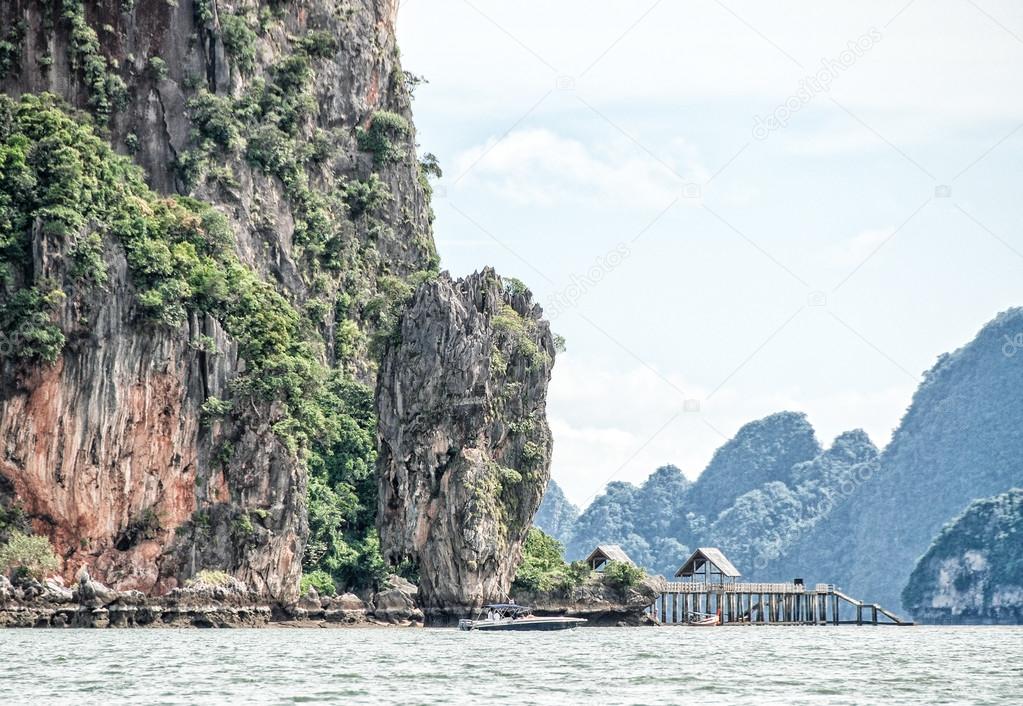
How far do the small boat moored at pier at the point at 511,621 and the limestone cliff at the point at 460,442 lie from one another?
2990 mm

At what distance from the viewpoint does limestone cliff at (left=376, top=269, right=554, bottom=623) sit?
7762 centimetres

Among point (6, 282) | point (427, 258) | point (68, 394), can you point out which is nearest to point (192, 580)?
point (68, 394)

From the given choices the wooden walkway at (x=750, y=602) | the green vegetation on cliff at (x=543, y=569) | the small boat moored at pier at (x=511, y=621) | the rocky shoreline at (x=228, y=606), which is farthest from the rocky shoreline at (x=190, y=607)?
the wooden walkway at (x=750, y=602)

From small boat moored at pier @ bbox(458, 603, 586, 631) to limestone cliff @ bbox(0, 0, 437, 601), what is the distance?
28.9 feet

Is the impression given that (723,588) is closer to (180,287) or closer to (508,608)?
(508,608)

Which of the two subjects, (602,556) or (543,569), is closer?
(543,569)

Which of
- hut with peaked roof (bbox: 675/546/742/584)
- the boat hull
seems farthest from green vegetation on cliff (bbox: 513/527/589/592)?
hut with peaked roof (bbox: 675/546/742/584)

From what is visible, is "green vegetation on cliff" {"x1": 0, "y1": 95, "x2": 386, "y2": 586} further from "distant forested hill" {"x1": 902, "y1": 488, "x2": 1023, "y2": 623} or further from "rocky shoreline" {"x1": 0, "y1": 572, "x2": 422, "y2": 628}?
"distant forested hill" {"x1": 902, "y1": 488, "x2": 1023, "y2": 623}

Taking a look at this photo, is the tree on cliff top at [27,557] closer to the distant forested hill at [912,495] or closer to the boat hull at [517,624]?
the boat hull at [517,624]

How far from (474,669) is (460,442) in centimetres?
3407

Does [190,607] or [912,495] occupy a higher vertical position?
[912,495]

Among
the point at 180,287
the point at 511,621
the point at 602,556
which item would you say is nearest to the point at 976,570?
the point at 602,556

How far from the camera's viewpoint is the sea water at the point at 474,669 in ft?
122

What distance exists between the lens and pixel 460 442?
7900 cm
